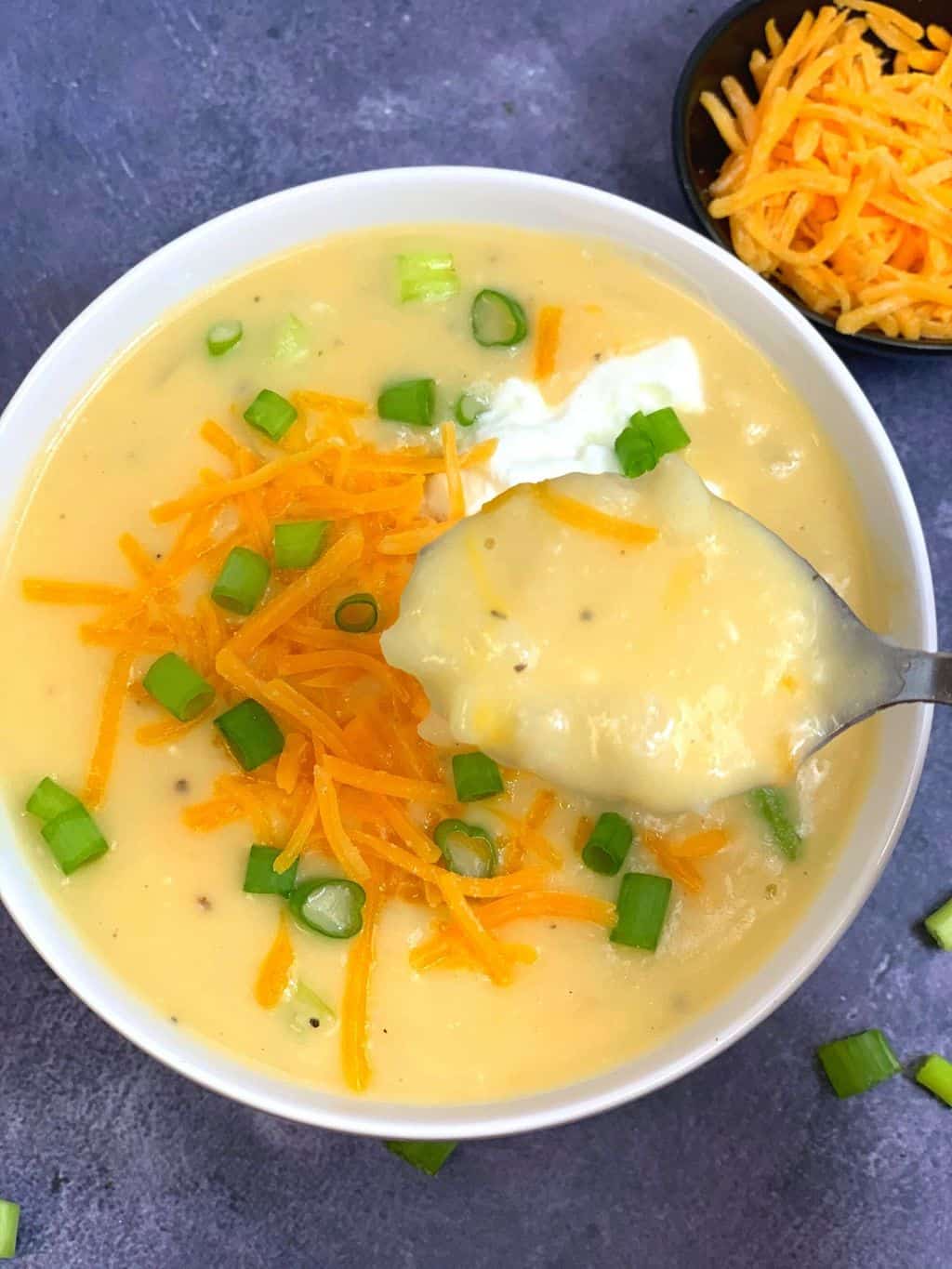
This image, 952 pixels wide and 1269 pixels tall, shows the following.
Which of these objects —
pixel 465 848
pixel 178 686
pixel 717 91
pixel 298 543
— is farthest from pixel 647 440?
pixel 717 91

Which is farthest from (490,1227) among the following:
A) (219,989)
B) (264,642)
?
(264,642)

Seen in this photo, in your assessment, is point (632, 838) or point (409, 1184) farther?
point (409, 1184)

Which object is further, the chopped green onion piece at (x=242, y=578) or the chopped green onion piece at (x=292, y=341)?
the chopped green onion piece at (x=292, y=341)

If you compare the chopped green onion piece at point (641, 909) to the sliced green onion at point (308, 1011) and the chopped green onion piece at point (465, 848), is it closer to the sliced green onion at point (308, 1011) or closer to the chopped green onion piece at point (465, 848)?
the chopped green onion piece at point (465, 848)

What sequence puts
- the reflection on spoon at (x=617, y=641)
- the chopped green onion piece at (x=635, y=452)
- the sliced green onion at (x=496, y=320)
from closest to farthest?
1. the reflection on spoon at (x=617, y=641)
2. the chopped green onion piece at (x=635, y=452)
3. the sliced green onion at (x=496, y=320)

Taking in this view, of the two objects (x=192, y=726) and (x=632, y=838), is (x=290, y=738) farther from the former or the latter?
(x=632, y=838)

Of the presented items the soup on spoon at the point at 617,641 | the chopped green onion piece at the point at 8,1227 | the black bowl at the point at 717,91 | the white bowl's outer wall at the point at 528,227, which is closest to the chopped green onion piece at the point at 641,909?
the white bowl's outer wall at the point at 528,227

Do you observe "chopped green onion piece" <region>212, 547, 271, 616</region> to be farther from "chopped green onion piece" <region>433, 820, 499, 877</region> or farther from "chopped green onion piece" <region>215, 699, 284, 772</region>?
"chopped green onion piece" <region>433, 820, 499, 877</region>
